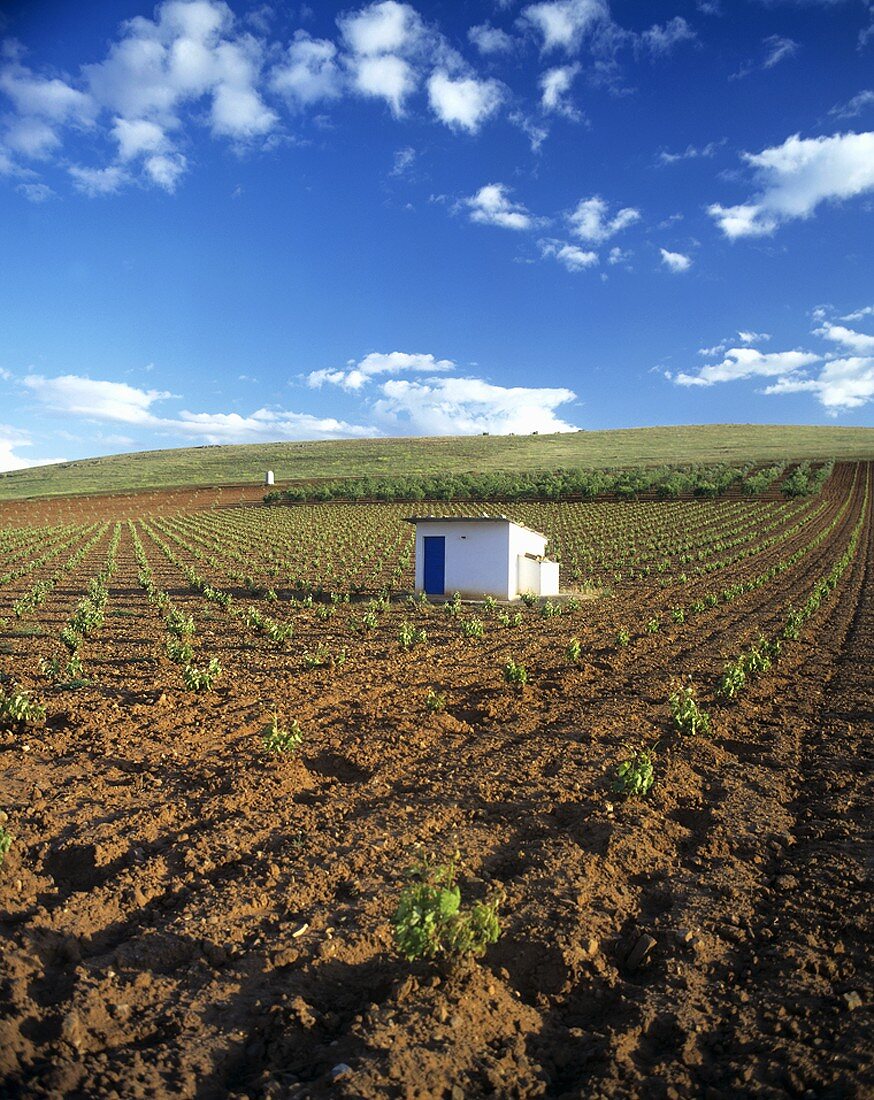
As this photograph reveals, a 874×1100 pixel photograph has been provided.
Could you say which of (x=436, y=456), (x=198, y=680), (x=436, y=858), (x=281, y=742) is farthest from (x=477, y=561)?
(x=436, y=456)

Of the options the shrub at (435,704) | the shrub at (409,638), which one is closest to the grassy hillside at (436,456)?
the shrub at (409,638)

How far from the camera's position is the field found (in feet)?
11.7

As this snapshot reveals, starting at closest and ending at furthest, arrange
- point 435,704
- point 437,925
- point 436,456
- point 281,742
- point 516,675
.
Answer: point 437,925, point 281,742, point 435,704, point 516,675, point 436,456

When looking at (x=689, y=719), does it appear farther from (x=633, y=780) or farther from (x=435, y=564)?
(x=435, y=564)

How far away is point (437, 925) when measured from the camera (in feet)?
13.4

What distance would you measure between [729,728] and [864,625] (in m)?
9.80

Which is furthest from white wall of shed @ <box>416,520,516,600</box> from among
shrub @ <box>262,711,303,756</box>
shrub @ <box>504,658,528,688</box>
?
shrub @ <box>262,711,303,756</box>

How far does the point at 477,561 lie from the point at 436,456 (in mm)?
72557

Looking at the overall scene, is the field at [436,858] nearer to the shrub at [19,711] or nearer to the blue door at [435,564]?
the shrub at [19,711]

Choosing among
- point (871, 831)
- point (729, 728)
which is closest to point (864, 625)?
point (729, 728)

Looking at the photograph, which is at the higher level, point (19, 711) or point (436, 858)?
point (19, 711)

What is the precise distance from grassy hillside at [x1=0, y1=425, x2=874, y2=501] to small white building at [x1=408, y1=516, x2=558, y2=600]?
55.3 m

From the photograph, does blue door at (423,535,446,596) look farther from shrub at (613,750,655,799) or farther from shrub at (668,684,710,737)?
shrub at (613,750,655,799)

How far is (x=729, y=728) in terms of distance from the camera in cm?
892
